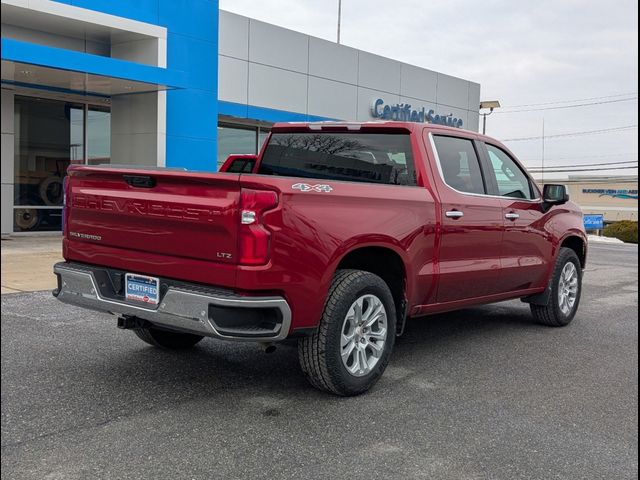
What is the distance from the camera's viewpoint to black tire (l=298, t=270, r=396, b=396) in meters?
4.46

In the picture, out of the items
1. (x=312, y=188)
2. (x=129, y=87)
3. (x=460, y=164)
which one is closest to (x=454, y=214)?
(x=460, y=164)

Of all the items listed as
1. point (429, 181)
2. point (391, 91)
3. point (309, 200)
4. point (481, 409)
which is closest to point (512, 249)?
point (429, 181)

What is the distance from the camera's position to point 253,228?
4.00 m

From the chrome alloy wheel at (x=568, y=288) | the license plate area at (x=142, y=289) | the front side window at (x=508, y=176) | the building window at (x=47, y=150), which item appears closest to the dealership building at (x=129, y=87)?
the building window at (x=47, y=150)

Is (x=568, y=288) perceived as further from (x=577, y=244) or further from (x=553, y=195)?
(x=553, y=195)

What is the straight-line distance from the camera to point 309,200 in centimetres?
428

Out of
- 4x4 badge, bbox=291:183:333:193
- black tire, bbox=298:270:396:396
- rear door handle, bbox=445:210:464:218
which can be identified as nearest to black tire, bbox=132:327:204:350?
black tire, bbox=298:270:396:396

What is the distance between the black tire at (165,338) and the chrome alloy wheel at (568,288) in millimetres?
3975

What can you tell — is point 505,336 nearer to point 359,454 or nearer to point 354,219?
point 354,219

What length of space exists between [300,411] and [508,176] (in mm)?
3460

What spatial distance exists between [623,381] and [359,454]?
8.87 feet

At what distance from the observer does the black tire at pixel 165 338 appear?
5.56 meters

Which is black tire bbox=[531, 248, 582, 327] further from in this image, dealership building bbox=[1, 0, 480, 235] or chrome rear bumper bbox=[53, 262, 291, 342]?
dealership building bbox=[1, 0, 480, 235]

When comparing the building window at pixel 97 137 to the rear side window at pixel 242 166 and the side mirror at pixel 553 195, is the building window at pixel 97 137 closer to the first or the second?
the rear side window at pixel 242 166
